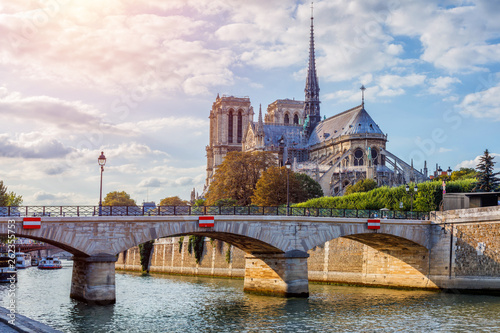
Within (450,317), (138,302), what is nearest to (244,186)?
(138,302)

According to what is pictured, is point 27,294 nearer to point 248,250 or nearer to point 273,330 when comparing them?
point 248,250

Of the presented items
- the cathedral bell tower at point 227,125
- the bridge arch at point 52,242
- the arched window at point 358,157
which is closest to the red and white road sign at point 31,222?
the bridge arch at point 52,242

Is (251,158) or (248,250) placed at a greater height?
(251,158)

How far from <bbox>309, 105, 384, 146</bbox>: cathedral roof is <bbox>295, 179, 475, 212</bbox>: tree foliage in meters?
53.3

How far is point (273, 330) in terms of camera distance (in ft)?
85.3

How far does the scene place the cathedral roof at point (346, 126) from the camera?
108 meters

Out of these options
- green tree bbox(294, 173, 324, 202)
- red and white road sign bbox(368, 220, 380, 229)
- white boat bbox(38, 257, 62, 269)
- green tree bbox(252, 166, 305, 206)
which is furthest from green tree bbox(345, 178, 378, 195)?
white boat bbox(38, 257, 62, 269)

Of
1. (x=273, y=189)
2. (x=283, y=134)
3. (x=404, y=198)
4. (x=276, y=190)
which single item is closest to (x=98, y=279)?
(x=404, y=198)

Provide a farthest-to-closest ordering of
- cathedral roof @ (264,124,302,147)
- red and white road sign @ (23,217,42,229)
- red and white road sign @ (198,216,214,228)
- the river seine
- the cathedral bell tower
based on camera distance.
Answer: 1. the cathedral bell tower
2. cathedral roof @ (264,124,302,147)
3. red and white road sign @ (198,216,214,228)
4. red and white road sign @ (23,217,42,229)
5. the river seine

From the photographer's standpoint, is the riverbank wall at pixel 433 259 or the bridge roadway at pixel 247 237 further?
the riverbank wall at pixel 433 259

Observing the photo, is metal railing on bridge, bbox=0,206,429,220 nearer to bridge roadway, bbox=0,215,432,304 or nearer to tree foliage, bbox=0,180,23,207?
bridge roadway, bbox=0,215,432,304

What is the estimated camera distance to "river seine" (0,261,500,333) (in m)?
26.8

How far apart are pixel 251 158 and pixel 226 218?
49.6 metres

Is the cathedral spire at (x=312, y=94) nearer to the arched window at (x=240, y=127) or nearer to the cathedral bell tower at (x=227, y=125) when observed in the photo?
the cathedral bell tower at (x=227, y=125)
